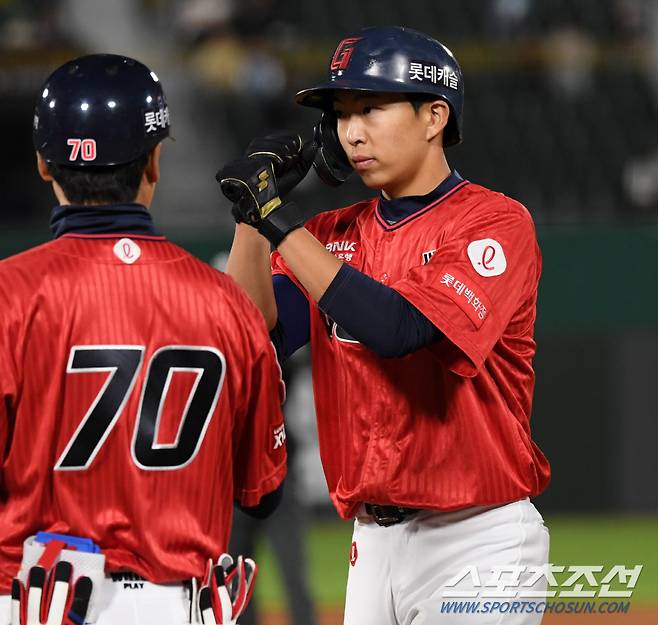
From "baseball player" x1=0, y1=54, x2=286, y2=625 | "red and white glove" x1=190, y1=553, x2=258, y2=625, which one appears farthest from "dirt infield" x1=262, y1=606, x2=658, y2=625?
"baseball player" x1=0, y1=54, x2=286, y2=625

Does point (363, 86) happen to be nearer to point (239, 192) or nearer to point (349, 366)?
point (239, 192)

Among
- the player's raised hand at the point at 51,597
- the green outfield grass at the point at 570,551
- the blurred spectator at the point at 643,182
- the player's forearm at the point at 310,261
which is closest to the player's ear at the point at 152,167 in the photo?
the player's forearm at the point at 310,261

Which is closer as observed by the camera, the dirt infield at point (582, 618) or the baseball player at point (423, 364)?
the baseball player at point (423, 364)

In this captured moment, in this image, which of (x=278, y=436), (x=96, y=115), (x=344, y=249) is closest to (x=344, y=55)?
(x=344, y=249)

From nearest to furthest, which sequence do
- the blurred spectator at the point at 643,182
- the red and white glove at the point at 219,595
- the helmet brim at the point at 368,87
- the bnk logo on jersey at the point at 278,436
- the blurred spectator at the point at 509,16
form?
the red and white glove at the point at 219,595, the bnk logo on jersey at the point at 278,436, the helmet brim at the point at 368,87, the blurred spectator at the point at 643,182, the blurred spectator at the point at 509,16

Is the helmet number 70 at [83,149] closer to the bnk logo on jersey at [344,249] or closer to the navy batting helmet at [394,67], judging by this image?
the navy batting helmet at [394,67]

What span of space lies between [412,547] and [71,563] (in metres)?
1.13

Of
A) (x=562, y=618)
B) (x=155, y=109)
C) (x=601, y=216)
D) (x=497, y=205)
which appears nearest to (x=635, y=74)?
(x=601, y=216)

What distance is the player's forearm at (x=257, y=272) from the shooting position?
347 centimetres

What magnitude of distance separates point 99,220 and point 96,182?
81 millimetres

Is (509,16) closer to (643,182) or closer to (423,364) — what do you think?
(643,182)

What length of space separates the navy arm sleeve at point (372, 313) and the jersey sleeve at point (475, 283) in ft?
0.20

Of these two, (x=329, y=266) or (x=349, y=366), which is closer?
(x=329, y=266)

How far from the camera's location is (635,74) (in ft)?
37.2
